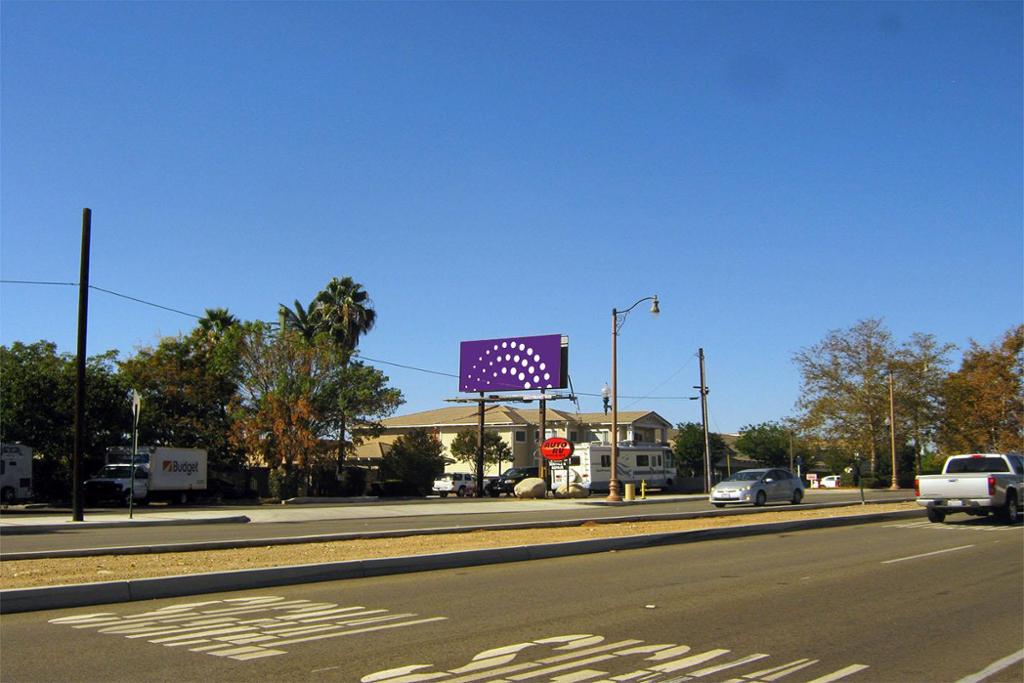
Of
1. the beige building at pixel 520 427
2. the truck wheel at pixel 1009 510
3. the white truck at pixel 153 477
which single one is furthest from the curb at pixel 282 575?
the beige building at pixel 520 427

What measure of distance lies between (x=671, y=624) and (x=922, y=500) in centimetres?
1690

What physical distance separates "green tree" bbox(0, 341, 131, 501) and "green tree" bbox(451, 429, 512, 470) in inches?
1192

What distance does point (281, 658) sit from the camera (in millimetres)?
7648

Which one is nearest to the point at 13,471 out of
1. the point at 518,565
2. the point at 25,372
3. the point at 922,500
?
the point at 25,372

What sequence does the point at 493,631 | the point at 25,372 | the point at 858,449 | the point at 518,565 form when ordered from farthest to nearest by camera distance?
the point at 858,449 < the point at 25,372 < the point at 518,565 < the point at 493,631

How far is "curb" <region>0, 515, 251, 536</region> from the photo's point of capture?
21.1m

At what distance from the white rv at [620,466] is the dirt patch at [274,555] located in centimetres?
3106

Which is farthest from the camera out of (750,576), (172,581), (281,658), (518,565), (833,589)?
(518,565)

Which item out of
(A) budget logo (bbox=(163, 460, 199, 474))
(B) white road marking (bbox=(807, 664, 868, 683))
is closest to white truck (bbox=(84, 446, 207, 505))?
(A) budget logo (bbox=(163, 460, 199, 474))

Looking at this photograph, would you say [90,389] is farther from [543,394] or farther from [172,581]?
[172,581]

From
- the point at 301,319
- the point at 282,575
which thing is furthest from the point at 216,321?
the point at 282,575

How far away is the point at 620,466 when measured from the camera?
54781 mm

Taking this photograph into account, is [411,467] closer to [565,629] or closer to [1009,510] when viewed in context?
[1009,510]

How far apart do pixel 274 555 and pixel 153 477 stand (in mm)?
29429
